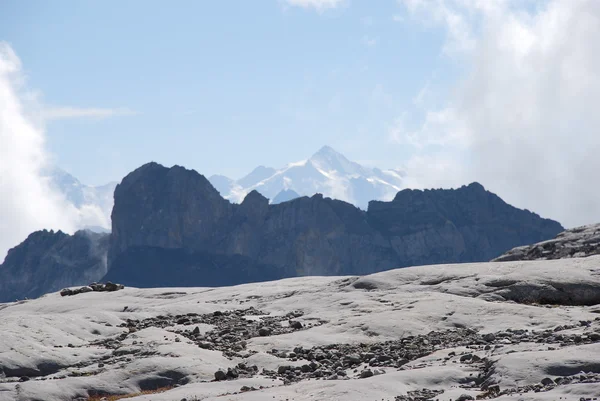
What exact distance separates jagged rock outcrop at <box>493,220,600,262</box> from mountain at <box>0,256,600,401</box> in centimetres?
1192

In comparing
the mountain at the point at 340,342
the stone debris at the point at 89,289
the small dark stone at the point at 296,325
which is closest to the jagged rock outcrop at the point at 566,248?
the mountain at the point at 340,342

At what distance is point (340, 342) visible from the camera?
122ft

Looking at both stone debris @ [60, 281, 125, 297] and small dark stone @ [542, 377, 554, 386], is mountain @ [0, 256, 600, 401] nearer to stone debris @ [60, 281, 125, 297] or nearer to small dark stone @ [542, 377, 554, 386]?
small dark stone @ [542, 377, 554, 386]

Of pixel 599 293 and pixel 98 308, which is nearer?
pixel 599 293

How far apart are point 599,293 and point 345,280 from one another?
16.8 m

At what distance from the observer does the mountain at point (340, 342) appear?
26172 mm

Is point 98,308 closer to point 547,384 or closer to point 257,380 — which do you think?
point 257,380

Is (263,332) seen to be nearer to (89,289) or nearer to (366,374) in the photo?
(366,374)

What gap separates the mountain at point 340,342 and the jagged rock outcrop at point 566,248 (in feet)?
39.1

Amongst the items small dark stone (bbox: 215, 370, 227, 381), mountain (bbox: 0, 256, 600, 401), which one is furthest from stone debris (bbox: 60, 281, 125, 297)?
small dark stone (bbox: 215, 370, 227, 381)

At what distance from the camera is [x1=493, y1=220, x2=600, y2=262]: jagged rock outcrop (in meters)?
66.0

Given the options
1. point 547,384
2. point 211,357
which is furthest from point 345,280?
point 547,384

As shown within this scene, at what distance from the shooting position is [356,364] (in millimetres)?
32062

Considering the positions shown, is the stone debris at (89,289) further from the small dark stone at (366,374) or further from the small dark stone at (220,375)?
the small dark stone at (366,374)
